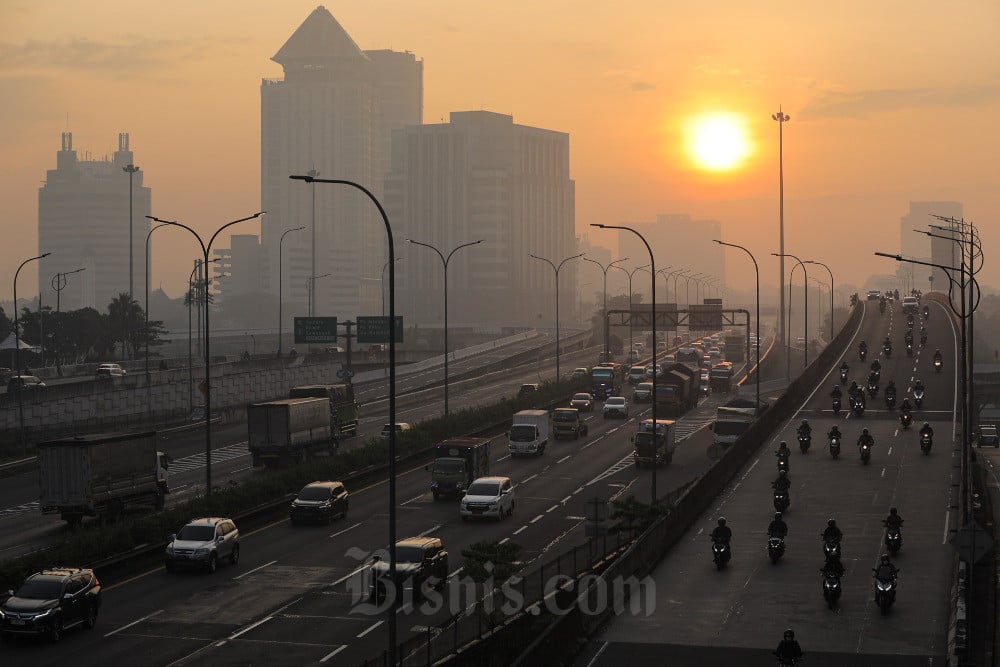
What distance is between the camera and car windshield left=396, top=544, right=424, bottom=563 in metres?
37.2

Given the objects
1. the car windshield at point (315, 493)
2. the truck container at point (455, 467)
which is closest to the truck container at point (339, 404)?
the truck container at point (455, 467)

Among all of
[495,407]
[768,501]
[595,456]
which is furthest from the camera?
[495,407]

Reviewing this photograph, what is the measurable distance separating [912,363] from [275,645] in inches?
3064

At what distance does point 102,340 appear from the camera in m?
144

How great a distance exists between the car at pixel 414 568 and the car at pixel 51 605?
24.3 feet

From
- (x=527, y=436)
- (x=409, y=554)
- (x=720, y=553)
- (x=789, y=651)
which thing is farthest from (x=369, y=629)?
(x=527, y=436)

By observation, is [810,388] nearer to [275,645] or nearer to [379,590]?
[379,590]

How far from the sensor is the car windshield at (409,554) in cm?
3721

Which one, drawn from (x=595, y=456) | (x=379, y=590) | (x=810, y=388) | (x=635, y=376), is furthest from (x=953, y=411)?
(x=379, y=590)

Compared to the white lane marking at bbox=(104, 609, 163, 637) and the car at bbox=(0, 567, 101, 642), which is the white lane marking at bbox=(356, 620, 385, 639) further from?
the car at bbox=(0, 567, 101, 642)

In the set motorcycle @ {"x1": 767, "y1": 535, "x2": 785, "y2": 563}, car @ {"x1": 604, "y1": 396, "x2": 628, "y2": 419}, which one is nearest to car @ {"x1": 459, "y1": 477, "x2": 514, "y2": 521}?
motorcycle @ {"x1": 767, "y1": 535, "x2": 785, "y2": 563}

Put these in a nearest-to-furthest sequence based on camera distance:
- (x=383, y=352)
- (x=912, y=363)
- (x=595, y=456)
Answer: (x=595, y=456) < (x=912, y=363) < (x=383, y=352)

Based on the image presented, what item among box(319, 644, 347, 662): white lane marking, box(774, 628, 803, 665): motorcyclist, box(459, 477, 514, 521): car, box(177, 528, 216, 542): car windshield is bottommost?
box(319, 644, 347, 662): white lane marking

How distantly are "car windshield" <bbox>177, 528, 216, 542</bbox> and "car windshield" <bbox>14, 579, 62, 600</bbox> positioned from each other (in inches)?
347
